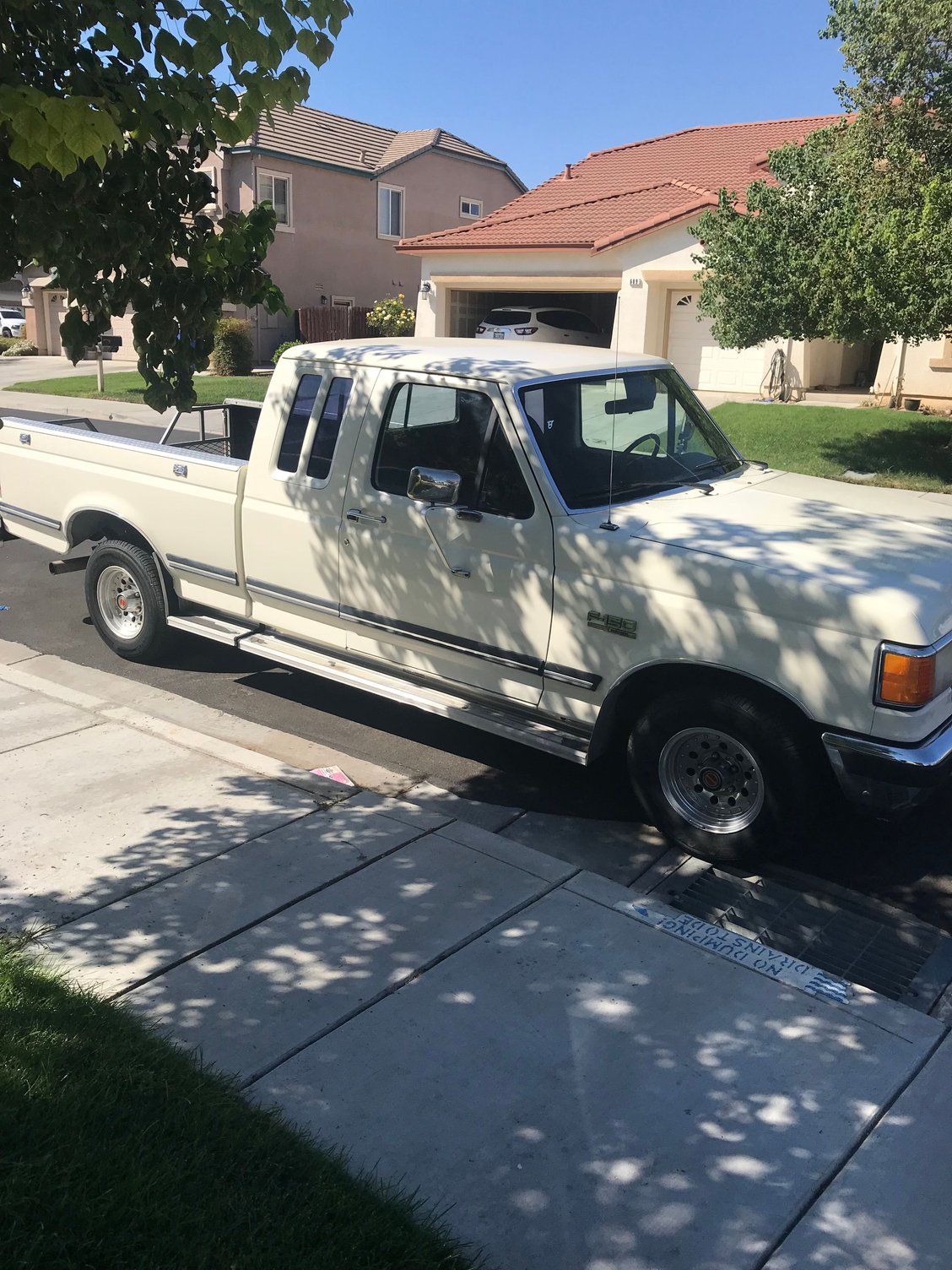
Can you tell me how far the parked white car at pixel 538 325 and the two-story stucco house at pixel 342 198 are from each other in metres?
8.82

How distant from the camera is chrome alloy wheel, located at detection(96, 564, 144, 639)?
743 centimetres

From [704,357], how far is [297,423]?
1835cm

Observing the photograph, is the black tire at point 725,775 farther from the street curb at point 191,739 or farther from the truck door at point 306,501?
the truck door at point 306,501

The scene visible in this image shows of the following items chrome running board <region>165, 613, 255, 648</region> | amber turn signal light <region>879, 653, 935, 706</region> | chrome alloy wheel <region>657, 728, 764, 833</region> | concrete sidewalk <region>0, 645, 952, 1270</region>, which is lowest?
concrete sidewalk <region>0, 645, 952, 1270</region>

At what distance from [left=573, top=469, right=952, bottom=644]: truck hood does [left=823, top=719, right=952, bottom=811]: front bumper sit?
0.43 metres

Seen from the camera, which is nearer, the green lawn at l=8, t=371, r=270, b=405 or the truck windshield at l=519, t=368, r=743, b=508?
the truck windshield at l=519, t=368, r=743, b=508

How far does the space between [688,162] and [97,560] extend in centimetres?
2272

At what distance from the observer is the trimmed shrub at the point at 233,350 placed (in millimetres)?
28906

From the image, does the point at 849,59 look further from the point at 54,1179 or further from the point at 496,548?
the point at 54,1179

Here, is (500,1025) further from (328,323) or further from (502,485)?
(328,323)

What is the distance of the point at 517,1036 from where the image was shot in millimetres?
3838

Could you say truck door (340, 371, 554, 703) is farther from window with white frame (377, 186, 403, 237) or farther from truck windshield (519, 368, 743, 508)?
window with white frame (377, 186, 403, 237)

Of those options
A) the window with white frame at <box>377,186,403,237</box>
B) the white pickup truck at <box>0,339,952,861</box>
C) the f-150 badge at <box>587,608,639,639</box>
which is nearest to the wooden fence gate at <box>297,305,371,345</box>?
the window with white frame at <box>377,186,403,237</box>

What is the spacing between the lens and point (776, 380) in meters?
22.1
